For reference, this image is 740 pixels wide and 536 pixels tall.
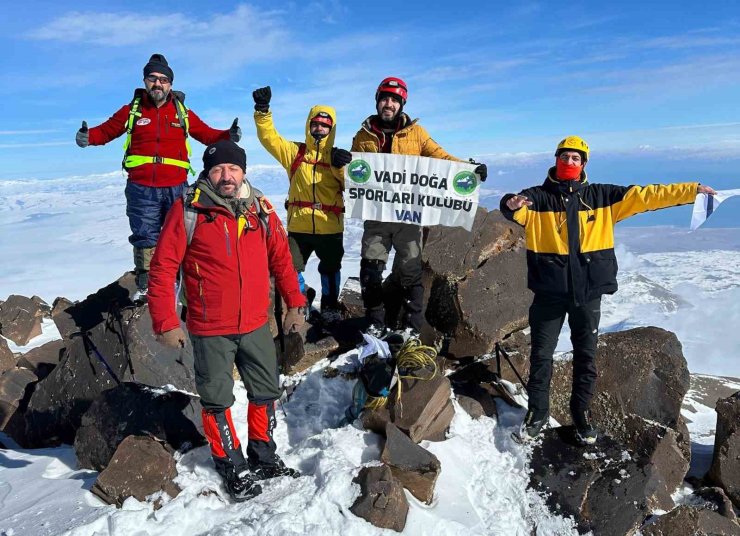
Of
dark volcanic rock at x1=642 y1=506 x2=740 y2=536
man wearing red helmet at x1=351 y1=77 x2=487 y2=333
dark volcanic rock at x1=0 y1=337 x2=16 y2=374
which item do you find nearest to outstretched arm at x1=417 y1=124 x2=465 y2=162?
man wearing red helmet at x1=351 y1=77 x2=487 y2=333

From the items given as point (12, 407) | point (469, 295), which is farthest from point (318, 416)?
point (12, 407)

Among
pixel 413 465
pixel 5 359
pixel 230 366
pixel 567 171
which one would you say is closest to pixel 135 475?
pixel 230 366

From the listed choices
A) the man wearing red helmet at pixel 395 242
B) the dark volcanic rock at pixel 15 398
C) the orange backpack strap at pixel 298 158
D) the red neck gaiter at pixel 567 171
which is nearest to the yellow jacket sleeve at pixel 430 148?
the man wearing red helmet at pixel 395 242

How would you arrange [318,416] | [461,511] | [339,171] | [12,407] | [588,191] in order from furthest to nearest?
[12,407], [339,171], [318,416], [588,191], [461,511]

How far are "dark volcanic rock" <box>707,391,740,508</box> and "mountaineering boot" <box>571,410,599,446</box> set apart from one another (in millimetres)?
3029

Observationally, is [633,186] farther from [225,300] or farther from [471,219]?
[225,300]

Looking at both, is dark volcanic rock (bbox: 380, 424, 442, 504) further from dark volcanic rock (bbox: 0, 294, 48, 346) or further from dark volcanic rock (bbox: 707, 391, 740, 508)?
dark volcanic rock (bbox: 0, 294, 48, 346)

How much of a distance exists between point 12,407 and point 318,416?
5.21 m

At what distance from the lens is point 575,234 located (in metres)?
5.18

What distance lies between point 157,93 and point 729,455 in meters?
9.93

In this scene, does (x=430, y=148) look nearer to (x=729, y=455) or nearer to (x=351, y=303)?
(x=351, y=303)

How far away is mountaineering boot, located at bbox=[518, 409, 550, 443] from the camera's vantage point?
18.9ft

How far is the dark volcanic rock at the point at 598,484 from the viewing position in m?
5.04

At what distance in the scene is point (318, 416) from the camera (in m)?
6.44
